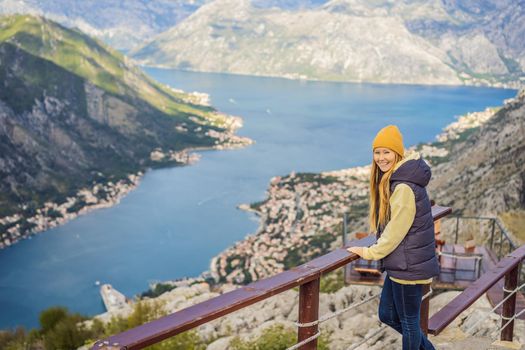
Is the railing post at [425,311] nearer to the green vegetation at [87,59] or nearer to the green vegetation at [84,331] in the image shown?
the green vegetation at [84,331]

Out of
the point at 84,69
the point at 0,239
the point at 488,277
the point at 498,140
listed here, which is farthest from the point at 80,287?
the point at 84,69

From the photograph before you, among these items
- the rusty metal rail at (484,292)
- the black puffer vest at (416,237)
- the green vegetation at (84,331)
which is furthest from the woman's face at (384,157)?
the green vegetation at (84,331)

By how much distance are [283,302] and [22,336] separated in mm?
14201

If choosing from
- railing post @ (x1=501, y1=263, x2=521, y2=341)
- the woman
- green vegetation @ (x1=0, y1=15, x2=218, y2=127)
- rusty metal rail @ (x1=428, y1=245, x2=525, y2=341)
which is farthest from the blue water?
the woman

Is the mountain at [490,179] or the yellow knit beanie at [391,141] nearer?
the yellow knit beanie at [391,141]

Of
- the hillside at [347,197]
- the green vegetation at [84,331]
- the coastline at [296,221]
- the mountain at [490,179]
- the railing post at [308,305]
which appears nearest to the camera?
the railing post at [308,305]

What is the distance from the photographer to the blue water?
5212 cm

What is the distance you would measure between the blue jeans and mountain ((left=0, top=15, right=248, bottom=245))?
69553mm

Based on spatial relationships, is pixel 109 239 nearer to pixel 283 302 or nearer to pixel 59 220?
pixel 59 220

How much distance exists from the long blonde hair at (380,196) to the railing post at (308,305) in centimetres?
77

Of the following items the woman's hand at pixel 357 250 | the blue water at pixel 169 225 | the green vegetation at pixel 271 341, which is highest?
the woman's hand at pixel 357 250

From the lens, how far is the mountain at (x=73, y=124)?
83637mm

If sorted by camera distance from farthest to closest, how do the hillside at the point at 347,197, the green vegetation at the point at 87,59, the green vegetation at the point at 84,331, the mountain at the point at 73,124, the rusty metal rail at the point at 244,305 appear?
the green vegetation at the point at 87,59, the mountain at the point at 73,124, the hillside at the point at 347,197, the green vegetation at the point at 84,331, the rusty metal rail at the point at 244,305

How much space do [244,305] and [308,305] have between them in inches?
25.3
